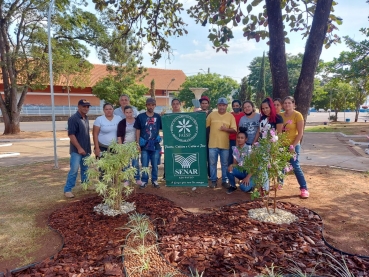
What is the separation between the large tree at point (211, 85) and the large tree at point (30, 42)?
2417 centimetres

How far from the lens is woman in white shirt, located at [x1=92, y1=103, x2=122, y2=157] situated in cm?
503

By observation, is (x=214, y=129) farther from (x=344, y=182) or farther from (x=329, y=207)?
(x=344, y=182)

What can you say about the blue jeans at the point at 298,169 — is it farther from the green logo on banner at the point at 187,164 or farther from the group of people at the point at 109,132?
the group of people at the point at 109,132

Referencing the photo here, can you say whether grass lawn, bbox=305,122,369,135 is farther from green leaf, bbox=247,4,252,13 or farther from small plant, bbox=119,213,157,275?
small plant, bbox=119,213,157,275

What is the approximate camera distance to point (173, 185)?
562cm

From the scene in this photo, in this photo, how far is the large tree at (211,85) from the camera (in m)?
41.0

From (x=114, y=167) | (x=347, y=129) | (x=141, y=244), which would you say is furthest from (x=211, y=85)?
(x=141, y=244)

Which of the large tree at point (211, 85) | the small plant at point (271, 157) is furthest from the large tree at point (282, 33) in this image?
the large tree at point (211, 85)

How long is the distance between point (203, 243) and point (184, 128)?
8.45ft

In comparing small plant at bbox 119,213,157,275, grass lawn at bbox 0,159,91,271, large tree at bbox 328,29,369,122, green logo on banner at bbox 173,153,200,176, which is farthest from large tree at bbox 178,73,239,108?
small plant at bbox 119,213,157,275

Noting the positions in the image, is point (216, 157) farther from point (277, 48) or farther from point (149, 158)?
point (277, 48)

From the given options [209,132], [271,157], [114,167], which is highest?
[209,132]

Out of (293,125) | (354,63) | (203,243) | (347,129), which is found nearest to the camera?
(203,243)

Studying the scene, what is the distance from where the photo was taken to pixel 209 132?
5500 mm
